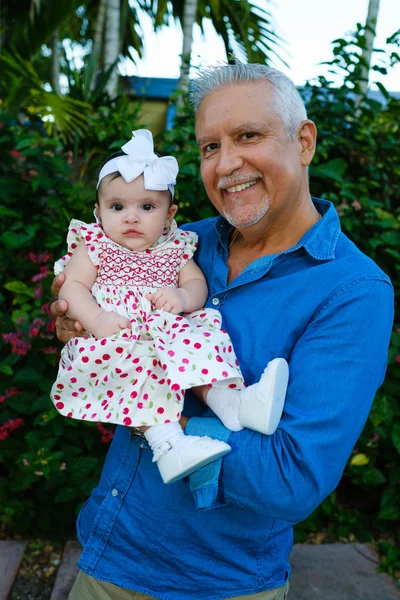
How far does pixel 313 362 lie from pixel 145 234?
29.1 inches

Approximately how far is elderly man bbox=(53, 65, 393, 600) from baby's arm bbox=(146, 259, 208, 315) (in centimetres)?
5

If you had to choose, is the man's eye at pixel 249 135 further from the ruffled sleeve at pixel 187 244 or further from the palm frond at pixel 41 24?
the palm frond at pixel 41 24

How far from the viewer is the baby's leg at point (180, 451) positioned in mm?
1351

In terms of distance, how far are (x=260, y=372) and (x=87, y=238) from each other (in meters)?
0.72

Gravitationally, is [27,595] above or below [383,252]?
below

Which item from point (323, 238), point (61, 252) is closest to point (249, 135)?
point (323, 238)

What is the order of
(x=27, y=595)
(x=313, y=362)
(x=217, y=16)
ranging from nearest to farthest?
(x=313, y=362), (x=27, y=595), (x=217, y=16)

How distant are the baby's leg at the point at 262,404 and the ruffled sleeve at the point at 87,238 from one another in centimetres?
67

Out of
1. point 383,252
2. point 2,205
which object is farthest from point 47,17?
point 383,252

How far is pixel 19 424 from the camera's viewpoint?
110 inches

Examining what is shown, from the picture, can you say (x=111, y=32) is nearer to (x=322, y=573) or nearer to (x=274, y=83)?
(x=274, y=83)

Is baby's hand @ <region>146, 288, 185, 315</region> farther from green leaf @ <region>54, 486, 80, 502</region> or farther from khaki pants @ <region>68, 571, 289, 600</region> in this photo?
green leaf @ <region>54, 486, 80, 502</region>

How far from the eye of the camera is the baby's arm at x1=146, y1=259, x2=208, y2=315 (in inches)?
68.6

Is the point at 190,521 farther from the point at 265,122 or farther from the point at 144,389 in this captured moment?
the point at 265,122
